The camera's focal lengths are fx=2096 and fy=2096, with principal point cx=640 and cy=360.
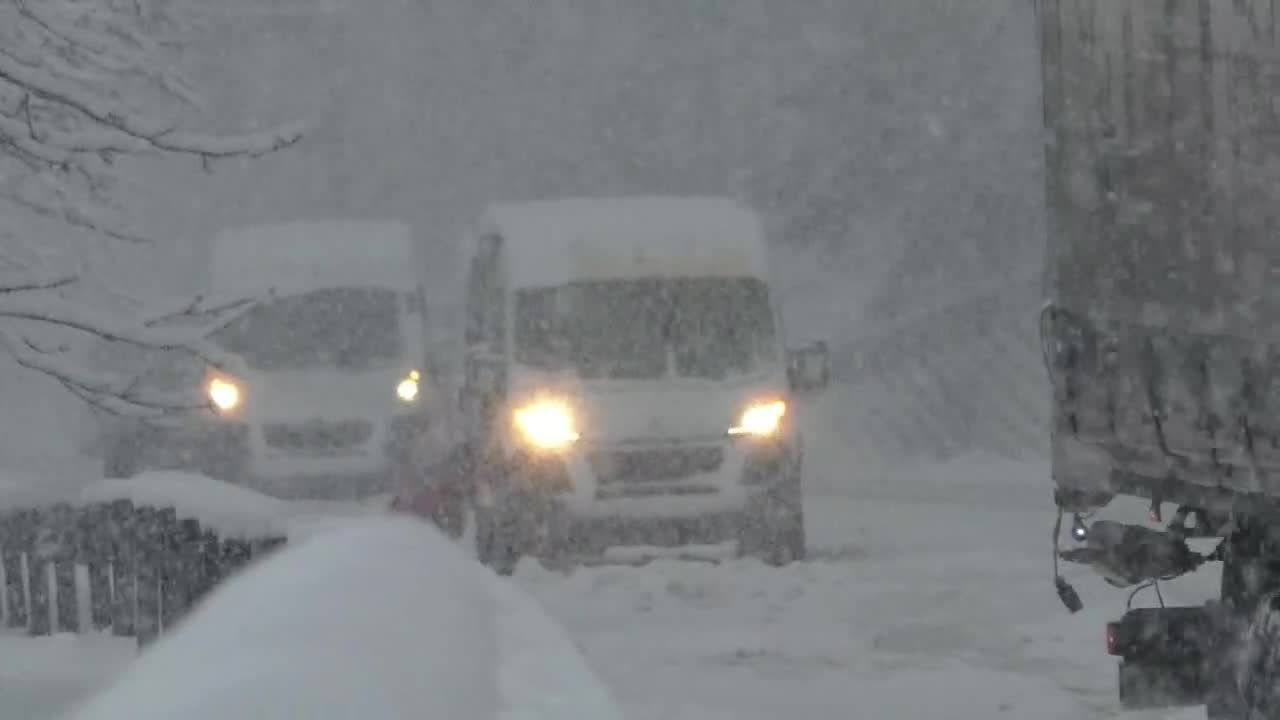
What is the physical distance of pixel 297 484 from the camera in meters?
19.1

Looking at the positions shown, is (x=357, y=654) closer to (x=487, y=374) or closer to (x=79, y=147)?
(x=79, y=147)

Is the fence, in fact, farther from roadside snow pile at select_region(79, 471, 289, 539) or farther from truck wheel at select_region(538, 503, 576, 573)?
truck wheel at select_region(538, 503, 576, 573)

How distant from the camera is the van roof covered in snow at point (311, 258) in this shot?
19.9m

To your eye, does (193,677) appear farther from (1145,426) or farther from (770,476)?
(770,476)

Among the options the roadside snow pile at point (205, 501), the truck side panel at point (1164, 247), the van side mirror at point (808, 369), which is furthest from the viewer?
the van side mirror at point (808, 369)

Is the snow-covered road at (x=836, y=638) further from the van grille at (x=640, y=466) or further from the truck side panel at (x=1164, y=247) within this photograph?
the truck side panel at (x=1164, y=247)

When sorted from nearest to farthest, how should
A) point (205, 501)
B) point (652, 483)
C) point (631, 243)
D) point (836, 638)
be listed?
1. point (205, 501)
2. point (836, 638)
3. point (652, 483)
4. point (631, 243)

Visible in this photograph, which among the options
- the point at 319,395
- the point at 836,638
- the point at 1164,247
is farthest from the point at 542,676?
the point at 319,395

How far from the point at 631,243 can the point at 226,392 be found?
576 cm

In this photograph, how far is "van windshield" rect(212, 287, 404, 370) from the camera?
64.6 ft

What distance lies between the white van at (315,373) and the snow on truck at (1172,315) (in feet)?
40.0

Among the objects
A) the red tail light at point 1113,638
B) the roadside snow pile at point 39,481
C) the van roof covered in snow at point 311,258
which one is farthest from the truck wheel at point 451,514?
the red tail light at point 1113,638

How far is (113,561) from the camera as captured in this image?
11.0 m

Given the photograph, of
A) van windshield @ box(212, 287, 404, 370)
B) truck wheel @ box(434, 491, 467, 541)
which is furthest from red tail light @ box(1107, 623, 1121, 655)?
van windshield @ box(212, 287, 404, 370)
